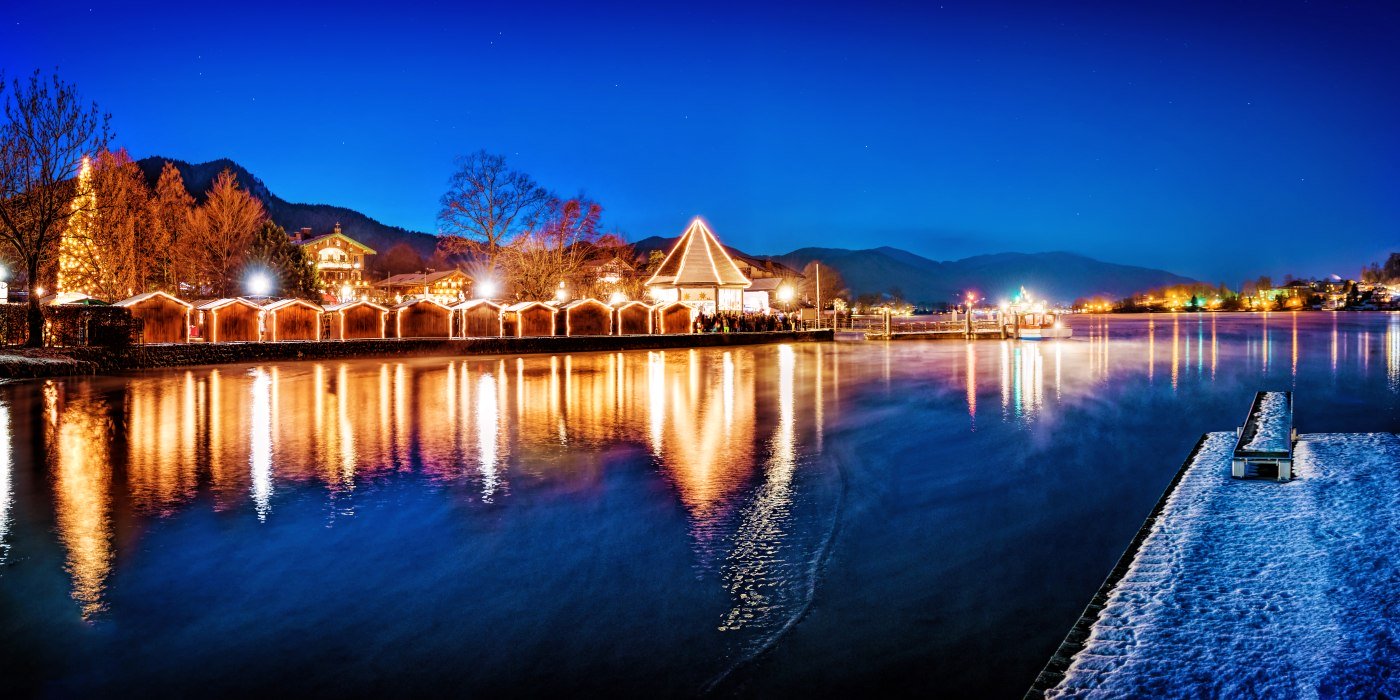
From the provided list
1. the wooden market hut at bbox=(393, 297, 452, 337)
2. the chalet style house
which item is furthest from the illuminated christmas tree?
the chalet style house

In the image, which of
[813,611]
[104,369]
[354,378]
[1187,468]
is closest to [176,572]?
[813,611]

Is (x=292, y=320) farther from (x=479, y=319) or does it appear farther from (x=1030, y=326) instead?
(x=1030, y=326)

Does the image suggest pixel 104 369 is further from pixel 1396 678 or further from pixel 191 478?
pixel 1396 678

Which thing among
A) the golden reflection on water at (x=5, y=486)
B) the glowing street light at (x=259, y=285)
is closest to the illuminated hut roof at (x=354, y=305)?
the glowing street light at (x=259, y=285)

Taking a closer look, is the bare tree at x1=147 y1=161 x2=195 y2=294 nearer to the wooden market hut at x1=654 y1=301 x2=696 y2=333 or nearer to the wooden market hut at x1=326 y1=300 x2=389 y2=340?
the wooden market hut at x1=326 y1=300 x2=389 y2=340

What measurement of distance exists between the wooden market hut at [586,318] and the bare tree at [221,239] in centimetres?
2740

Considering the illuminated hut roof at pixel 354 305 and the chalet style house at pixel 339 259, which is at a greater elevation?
the chalet style house at pixel 339 259

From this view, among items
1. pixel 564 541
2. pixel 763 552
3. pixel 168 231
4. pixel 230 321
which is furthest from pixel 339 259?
pixel 763 552

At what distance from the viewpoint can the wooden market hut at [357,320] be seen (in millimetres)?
35406

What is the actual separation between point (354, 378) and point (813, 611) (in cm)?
1948

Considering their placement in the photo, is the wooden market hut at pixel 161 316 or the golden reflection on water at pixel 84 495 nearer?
the golden reflection on water at pixel 84 495

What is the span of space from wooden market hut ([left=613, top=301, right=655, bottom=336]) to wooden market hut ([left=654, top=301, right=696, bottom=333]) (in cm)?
58

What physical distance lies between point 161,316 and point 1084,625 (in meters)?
34.8

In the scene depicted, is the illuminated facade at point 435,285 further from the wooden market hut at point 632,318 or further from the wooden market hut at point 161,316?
the wooden market hut at point 161,316
